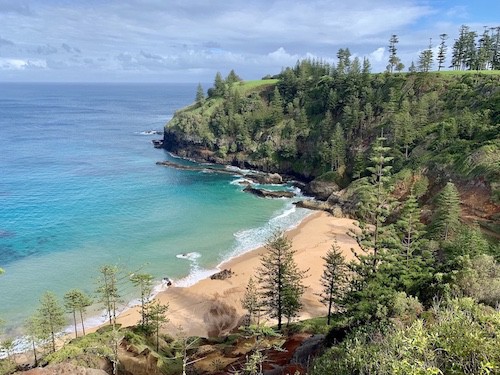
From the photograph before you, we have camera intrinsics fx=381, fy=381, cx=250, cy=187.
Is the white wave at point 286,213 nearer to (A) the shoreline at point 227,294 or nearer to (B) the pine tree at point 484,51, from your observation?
(A) the shoreline at point 227,294

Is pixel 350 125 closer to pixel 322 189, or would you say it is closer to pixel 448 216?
pixel 322 189

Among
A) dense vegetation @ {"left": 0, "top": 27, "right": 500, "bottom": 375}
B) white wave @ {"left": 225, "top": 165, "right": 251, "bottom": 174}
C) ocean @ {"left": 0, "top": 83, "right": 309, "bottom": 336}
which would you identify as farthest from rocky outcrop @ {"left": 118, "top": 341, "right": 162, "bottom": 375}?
white wave @ {"left": 225, "top": 165, "right": 251, "bottom": 174}

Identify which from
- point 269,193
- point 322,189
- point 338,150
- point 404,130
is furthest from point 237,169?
point 404,130

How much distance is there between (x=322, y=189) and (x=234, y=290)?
37.2 metres

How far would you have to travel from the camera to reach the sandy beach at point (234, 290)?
40875 millimetres

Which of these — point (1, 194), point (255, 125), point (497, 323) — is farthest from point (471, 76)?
point (1, 194)

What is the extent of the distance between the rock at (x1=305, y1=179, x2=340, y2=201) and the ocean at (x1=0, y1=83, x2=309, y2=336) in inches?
279

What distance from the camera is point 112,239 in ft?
186

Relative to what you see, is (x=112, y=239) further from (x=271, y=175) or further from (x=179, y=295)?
(x=271, y=175)

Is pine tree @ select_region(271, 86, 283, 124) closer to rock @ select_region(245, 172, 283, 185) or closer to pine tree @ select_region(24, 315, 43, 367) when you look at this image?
rock @ select_region(245, 172, 283, 185)

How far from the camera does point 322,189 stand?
7631cm

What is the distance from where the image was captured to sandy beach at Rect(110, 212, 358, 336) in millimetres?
40875

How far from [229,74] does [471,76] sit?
7599cm

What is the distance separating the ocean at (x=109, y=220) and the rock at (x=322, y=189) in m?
7.09
